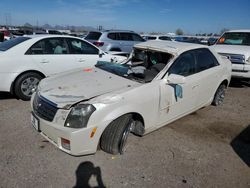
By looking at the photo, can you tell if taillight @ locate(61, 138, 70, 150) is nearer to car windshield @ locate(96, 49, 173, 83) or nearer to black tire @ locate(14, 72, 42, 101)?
car windshield @ locate(96, 49, 173, 83)

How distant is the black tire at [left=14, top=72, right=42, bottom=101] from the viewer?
4816 mm

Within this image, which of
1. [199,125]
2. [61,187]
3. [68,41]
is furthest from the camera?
[68,41]

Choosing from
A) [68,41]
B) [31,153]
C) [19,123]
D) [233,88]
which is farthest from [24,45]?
[233,88]

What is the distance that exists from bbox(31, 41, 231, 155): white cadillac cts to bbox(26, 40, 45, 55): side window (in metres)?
1.78

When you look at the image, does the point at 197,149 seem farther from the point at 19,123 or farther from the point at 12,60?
the point at 12,60

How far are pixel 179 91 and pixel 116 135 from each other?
136cm

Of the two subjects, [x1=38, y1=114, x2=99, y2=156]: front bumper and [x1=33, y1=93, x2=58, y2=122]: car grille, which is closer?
[x1=38, y1=114, x2=99, y2=156]: front bumper

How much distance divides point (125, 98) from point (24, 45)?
3375 mm

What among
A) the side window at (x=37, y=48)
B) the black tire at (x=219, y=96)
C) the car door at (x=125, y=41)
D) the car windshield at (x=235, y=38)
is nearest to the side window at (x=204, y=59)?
the black tire at (x=219, y=96)

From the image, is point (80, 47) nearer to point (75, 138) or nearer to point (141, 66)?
point (141, 66)

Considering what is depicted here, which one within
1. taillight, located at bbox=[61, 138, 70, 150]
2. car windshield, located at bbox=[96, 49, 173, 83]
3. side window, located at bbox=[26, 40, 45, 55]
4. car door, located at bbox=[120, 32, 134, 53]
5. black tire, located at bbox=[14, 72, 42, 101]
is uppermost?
car door, located at bbox=[120, 32, 134, 53]

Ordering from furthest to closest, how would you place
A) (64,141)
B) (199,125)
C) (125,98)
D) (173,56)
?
(199,125) < (173,56) < (125,98) < (64,141)

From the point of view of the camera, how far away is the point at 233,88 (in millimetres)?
7180

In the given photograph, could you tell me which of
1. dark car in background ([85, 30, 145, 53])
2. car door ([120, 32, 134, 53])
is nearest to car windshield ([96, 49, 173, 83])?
dark car in background ([85, 30, 145, 53])
